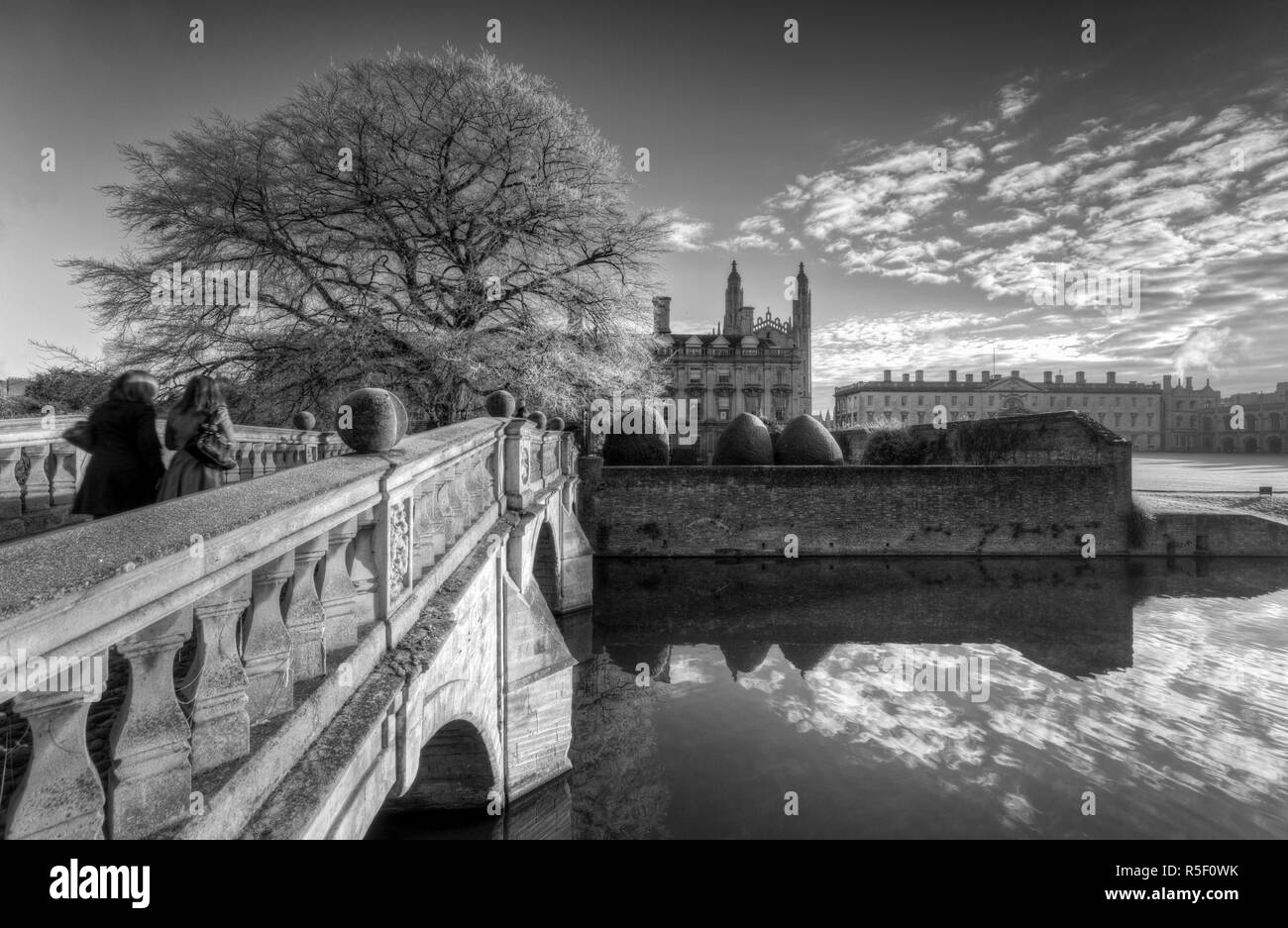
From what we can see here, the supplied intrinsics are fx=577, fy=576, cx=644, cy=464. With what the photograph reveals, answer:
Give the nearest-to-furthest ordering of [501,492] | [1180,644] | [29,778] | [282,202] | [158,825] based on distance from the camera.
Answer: [29,778]
[158,825]
[501,492]
[1180,644]
[282,202]

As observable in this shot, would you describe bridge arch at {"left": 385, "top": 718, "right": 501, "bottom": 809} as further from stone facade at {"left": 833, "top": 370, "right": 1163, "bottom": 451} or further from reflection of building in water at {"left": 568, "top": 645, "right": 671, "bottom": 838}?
stone facade at {"left": 833, "top": 370, "right": 1163, "bottom": 451}

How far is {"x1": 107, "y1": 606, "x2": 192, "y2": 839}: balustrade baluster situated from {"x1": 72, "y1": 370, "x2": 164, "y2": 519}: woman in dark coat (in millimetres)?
3151

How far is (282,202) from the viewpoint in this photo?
42.9ft

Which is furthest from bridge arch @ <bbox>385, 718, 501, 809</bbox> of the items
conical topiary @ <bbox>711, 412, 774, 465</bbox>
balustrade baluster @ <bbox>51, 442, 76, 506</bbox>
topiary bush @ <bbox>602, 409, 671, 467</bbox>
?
conical topiary @ <bbox>711, 412, 774, 465</bbox>

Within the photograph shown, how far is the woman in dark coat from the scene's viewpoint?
3855 mm

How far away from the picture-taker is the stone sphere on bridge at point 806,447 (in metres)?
20.5

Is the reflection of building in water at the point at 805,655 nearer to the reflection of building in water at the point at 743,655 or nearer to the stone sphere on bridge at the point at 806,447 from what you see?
the reflection of building in water at the point at 743,655

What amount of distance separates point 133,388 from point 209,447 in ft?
3.29

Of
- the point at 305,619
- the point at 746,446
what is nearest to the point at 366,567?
the point at 305,619

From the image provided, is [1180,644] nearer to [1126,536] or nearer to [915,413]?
[1126,536]

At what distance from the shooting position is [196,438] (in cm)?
358
